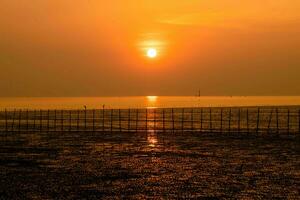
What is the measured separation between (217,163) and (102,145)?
11217 millimetres

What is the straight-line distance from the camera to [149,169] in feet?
72.7

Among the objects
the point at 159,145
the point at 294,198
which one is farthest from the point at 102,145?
the point at 294,198

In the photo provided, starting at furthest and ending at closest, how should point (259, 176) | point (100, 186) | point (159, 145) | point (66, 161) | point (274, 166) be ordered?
point (159, 145)
point (66, 161)
point (274, 166)
point (259, 176)
point (100, 186)

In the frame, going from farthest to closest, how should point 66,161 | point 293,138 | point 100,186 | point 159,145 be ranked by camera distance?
point 293,138 < point 159,145 < point 66,161 < point 100,186

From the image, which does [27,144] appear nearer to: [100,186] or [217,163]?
[217,163]

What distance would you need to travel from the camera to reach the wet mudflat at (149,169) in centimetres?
1697

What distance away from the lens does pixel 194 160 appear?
25344mm

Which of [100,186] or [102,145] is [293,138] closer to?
[102,145]

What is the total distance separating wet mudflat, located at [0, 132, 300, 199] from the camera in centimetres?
1697

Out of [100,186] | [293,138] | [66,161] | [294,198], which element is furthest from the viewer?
[293,138]

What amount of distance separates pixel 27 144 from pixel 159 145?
8.53 m

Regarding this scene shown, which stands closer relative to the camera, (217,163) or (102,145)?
(217,163)

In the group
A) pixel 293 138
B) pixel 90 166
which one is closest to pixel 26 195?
pixel 90 166

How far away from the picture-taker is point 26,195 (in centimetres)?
1634
